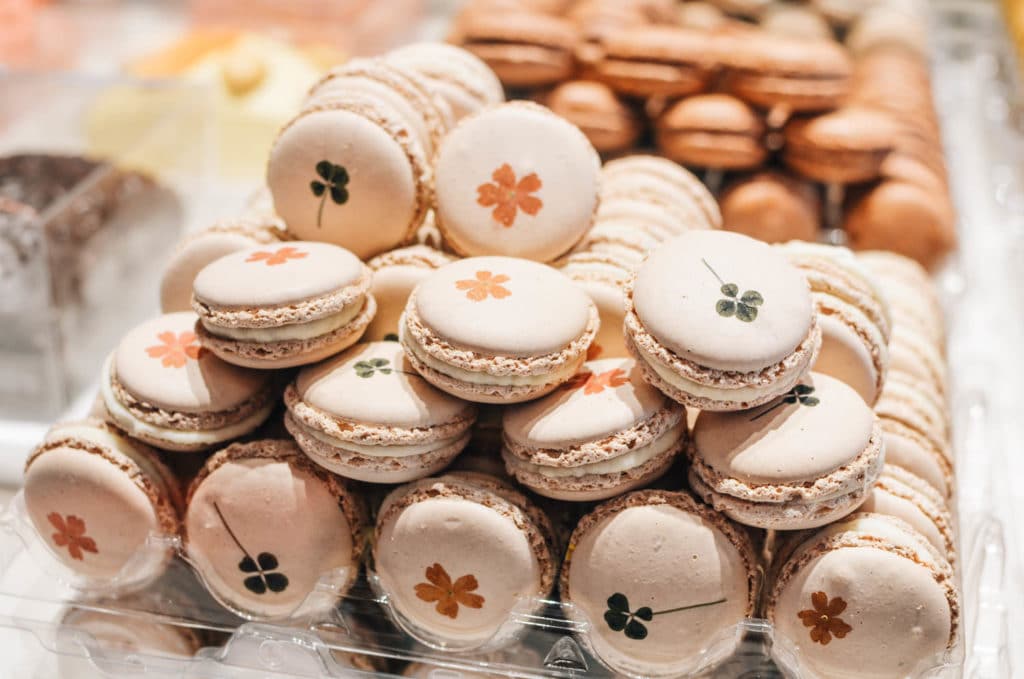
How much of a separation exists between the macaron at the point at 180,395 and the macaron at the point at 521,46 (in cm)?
140

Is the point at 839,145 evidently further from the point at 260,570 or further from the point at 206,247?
the point at 260,570

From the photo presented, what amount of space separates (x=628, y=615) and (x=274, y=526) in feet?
1.52

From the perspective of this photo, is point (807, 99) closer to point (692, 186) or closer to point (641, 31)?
point (641, 31)

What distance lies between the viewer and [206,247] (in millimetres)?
1479

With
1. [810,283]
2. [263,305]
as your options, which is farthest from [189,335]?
[810,283]

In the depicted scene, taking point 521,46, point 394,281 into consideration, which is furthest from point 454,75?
point 521,46

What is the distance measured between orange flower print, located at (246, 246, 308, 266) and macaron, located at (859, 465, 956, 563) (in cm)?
81

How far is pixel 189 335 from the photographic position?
1376mm

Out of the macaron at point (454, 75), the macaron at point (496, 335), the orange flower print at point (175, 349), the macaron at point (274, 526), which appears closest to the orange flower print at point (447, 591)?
the macaron at point (274, 526)

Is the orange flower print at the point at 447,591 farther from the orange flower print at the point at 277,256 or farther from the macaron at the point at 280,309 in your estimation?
the orange flower print at the point at 277,256

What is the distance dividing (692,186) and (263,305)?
1.00m

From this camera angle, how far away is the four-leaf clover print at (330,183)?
55.8 inches

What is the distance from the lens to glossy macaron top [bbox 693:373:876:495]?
1.16 meters

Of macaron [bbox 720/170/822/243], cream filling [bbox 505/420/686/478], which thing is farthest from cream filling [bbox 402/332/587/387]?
macaron [bbox 720/170/822/243]
